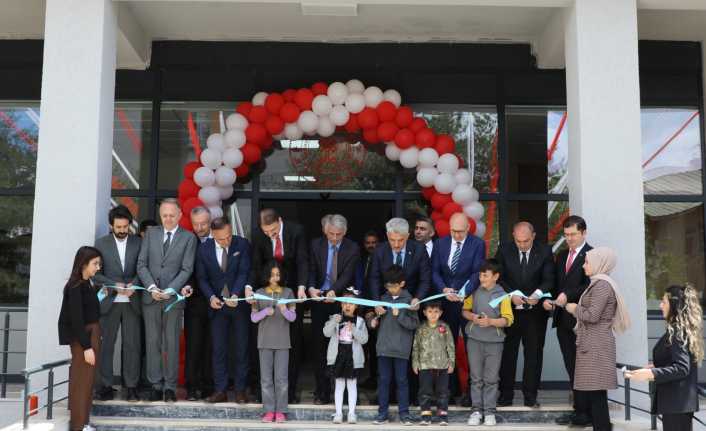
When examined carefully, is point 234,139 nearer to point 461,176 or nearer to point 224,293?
point 224,293

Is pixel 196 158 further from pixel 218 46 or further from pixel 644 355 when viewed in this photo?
pixel 644 355

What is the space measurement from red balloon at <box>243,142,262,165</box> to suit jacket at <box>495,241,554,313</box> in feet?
10.3

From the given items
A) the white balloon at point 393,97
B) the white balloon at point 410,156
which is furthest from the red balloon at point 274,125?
the white balloon at point 410,156

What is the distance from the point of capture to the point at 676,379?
191 inches

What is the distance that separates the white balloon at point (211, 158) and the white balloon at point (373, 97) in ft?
5.72

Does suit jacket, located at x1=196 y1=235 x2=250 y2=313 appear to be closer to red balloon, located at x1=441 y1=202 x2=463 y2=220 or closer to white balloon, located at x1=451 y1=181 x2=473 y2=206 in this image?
red balloon, located at x1=441 y1=202 x2=463 y2=220

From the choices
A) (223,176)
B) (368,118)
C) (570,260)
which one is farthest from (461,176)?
(223,176)

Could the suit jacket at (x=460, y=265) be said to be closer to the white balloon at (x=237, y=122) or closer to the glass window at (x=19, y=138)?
the white balloon at (x=237, y=122)

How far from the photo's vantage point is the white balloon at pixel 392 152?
334 inches

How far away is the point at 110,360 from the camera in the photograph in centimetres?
691

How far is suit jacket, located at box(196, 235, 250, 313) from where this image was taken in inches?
277

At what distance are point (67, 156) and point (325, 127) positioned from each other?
274 centimetres

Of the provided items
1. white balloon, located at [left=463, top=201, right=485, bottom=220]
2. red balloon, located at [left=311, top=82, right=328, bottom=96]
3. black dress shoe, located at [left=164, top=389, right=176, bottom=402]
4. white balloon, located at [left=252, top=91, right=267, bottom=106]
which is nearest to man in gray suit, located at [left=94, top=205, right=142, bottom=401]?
black dress shoe, located at [left=164, top=389, right=176, bottom=402]

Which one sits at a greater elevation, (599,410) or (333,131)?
(333,131)
